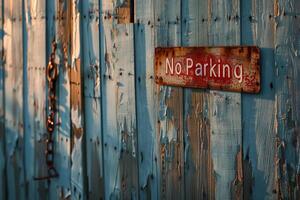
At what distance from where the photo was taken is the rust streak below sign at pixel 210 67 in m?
2.76

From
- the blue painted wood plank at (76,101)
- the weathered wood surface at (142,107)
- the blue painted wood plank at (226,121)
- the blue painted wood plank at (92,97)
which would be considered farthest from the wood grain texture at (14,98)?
the blue painted wood plank at (226,121)

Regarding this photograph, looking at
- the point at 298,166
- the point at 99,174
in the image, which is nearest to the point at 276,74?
the point at 298,166

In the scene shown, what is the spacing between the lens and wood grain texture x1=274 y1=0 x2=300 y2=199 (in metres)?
2.60

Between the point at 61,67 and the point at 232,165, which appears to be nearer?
the point at 232,165

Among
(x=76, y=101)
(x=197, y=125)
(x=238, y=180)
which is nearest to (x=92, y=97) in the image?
(x=76, y=101)

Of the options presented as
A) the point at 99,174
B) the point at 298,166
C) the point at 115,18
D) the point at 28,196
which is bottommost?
the point at 28,196

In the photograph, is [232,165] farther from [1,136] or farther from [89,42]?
[1,136]

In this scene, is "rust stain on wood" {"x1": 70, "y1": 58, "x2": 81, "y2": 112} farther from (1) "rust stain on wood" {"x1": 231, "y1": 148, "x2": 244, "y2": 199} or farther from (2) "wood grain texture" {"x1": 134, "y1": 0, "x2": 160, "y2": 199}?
(1) "rust stain on wood" {"x1": 231, "y1": 148, "x2": 244, "y2": 199}

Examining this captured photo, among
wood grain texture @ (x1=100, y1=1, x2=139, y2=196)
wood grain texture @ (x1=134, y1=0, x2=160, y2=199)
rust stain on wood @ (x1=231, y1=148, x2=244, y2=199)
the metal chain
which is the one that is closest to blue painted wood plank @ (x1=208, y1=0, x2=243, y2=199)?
rust stain on wood @ (x1=231, y1=148, x2=244, y2=199)

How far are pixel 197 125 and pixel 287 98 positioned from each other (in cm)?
58

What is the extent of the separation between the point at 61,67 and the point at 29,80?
48 centimetres

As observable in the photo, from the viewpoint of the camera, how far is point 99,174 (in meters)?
3.72

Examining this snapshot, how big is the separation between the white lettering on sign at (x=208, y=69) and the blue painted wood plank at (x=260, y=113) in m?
0.12

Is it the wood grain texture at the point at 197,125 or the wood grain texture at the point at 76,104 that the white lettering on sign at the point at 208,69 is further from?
the wood grain texture at the point at 76,104
